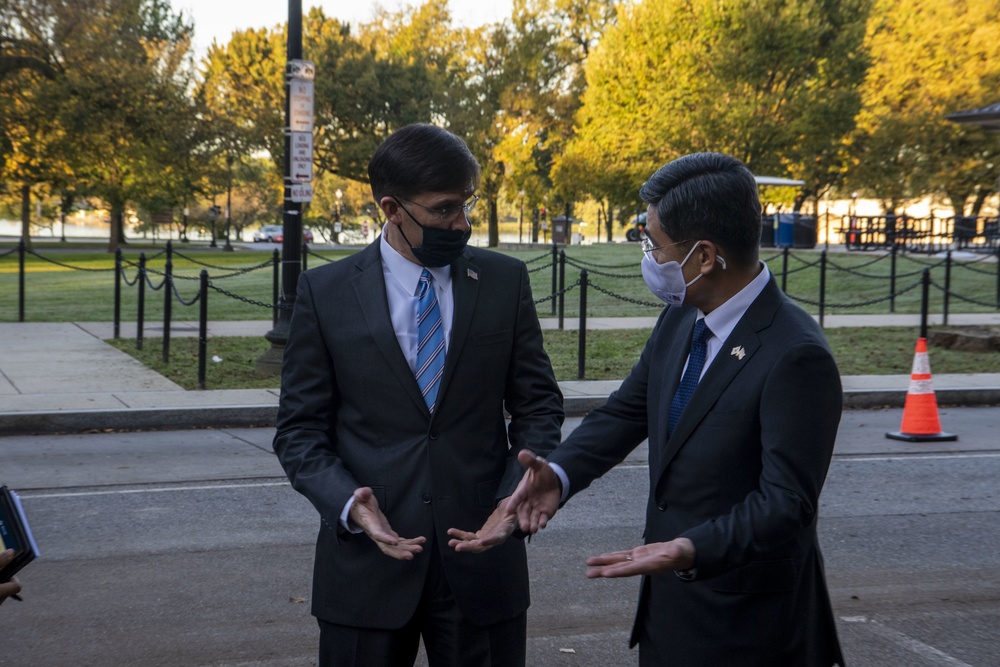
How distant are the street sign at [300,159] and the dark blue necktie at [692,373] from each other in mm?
10306

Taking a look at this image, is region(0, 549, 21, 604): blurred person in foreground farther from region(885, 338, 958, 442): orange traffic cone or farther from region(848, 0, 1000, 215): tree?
region(848, 0, 1000, 215): tree

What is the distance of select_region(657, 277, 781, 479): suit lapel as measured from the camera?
2.54m

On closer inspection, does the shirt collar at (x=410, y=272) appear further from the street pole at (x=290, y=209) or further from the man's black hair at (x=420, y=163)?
the street pole at (x=290, y=209)

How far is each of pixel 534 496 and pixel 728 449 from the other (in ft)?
1.84

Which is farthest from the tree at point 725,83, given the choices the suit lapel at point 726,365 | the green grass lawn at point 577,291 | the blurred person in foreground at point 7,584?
the blurred person in foreground at point 7,584

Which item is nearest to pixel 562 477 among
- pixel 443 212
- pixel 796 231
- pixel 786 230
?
pixel 443 212

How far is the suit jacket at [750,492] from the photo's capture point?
7.91ft

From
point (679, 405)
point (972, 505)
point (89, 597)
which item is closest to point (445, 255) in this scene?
point (679, 405)

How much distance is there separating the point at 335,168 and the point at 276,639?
5052 cm

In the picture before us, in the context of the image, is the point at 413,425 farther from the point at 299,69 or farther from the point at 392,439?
the point at 299,69

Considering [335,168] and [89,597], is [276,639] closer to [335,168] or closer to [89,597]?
[89,597]

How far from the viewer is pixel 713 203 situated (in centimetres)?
255

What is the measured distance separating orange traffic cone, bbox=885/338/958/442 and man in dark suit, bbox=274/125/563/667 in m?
7.95

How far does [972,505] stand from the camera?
7.82 meters
